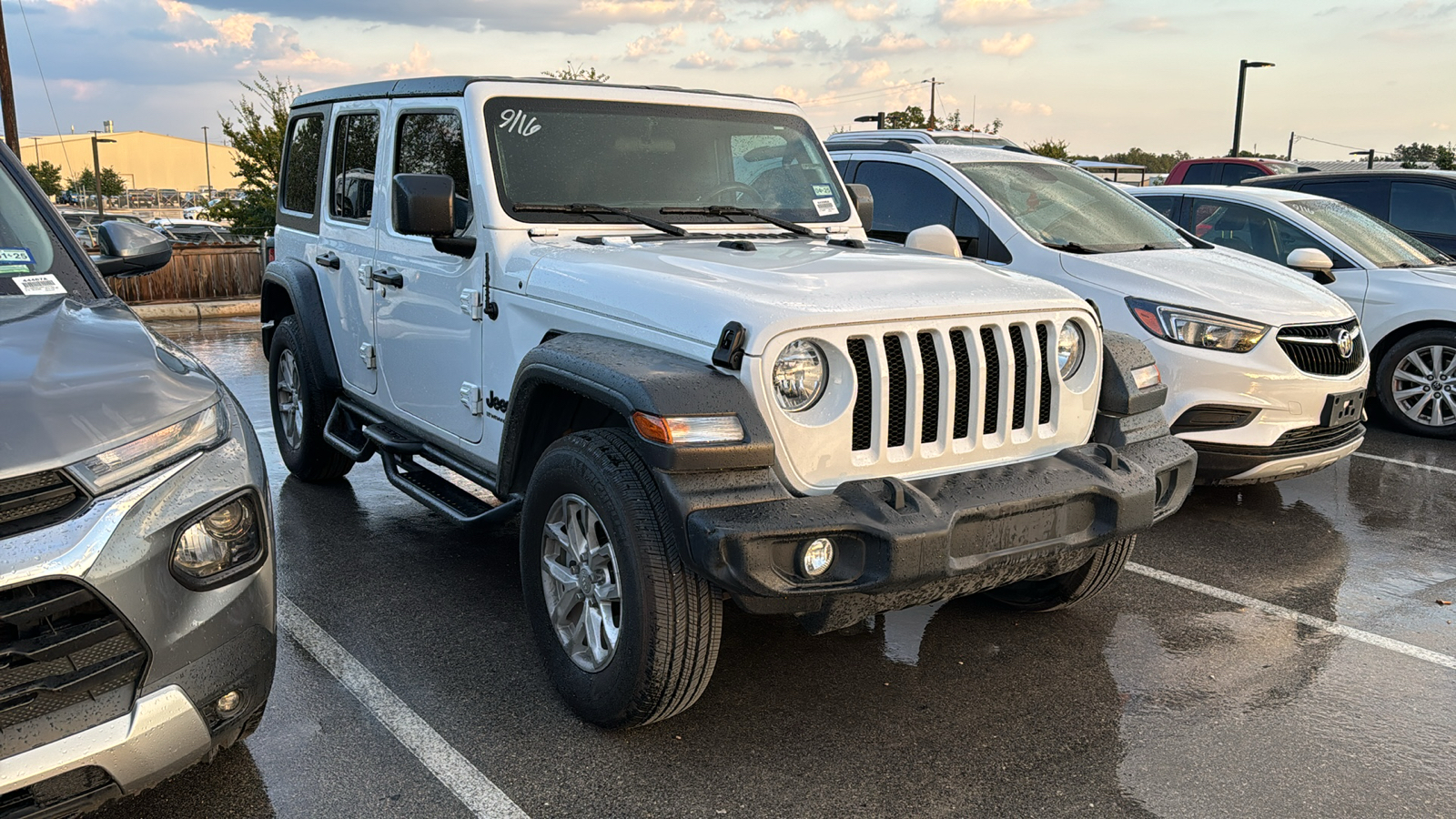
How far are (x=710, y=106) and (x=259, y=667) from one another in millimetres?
3047

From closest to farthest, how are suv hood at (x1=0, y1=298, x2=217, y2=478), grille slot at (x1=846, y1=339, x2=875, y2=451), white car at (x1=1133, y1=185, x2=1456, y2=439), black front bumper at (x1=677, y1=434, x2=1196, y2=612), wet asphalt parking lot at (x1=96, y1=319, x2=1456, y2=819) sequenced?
1. suv hood at (x1=0, y1=298, x2=217, y2=478)
2. black front bumper at (x1=677, y1=434, x2=1196, y2=612)
3. wet asphalt parking lot at (x1=96, y1=319, x2=1456, y2=819)
4. grille slot at (x1=846, y1=339, x2=875, y2=451)
5. white car at (x1=1133, y1=185, x2=1456, y2=439)

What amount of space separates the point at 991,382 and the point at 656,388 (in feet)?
3.66

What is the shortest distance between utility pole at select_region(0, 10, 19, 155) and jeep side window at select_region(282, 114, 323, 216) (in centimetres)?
1538

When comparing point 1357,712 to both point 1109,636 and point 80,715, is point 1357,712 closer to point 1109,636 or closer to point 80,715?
point 1109,636

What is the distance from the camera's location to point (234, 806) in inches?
119

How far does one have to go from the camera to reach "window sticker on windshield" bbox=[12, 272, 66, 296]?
338cm

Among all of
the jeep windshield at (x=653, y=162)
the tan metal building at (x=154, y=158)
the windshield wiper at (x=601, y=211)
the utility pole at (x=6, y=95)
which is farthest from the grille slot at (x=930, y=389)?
the tan metal building at (x=154, y=158)

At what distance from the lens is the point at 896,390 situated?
129 inches

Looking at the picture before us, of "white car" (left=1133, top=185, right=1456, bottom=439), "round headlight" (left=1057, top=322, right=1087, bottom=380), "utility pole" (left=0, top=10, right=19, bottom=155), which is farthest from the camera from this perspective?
"utility pole" (left=0, top=10, right=19, bottom=155)

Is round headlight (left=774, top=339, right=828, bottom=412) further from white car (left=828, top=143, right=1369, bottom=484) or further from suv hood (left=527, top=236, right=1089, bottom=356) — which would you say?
white car (left=828, top=143, right=1369, bottom=484)

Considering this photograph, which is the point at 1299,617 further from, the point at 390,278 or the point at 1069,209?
the point at 390,278

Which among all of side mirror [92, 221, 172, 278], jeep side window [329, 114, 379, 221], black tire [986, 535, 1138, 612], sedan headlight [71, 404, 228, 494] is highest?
jeep side window [329, 114, 379, 221]

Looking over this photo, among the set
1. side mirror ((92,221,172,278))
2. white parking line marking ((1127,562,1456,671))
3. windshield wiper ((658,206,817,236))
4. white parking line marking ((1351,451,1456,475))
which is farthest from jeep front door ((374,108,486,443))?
white parking line marking ((1351,451,1456,475))

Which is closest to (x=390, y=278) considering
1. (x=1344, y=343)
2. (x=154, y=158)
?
(x=1344, y=343)
